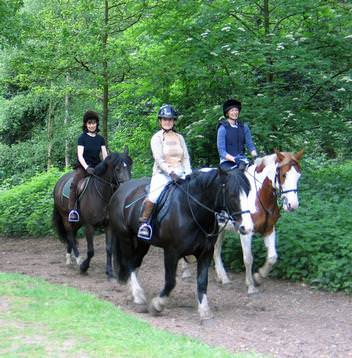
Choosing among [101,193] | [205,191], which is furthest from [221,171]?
[101,193]

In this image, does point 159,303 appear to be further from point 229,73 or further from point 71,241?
point 229,73

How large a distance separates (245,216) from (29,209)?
39.7ft

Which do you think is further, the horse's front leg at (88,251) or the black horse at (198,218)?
the horse's front leg at (88,251)

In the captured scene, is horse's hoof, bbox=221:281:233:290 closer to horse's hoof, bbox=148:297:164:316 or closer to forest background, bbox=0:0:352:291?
forest background, bbox=0:0:352:291

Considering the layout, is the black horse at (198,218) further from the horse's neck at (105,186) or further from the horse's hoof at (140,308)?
the horse's neck at (105,186)

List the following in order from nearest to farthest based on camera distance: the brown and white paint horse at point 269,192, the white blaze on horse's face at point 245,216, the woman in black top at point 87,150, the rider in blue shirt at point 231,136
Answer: the white blaze on horse's face at point 245,216
the brown and white paint horse at point 269,192
the rider in blue shirt at point 231,136
the woman in black top at point 87,150

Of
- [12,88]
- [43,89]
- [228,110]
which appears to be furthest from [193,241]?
[12,88]

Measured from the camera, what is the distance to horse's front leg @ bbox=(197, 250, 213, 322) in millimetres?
6914

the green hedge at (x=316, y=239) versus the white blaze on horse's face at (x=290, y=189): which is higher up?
the white blaze on horse's face at (x=290, y=189)

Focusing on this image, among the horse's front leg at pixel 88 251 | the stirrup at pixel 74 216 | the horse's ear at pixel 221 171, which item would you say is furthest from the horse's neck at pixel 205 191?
the stirrup at pixel 74 216

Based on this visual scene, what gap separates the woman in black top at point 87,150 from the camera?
33.7ft

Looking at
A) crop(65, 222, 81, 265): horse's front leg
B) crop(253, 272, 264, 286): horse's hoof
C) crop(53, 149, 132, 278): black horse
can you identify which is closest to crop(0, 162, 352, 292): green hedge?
crop(253, 272, 264, 286): horse's hoof

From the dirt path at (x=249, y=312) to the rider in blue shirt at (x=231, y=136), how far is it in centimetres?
216

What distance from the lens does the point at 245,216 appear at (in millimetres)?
6297
